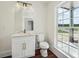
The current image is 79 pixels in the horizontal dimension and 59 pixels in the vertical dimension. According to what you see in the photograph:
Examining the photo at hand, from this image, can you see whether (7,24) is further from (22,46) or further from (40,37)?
(40,37)

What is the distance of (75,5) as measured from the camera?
2594 mm

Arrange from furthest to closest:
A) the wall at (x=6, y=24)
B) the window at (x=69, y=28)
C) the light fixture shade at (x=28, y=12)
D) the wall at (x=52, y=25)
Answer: the light fixture shade at (x=28, y=12)
the wall at (x=52, y=25)
the wall at (x=6, y=24)
the window at (x=69, y=28)

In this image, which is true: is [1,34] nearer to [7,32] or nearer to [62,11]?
[7,32]

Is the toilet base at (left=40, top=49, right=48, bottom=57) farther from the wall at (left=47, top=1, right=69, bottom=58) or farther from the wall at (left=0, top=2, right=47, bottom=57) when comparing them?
the wall at (left=0, top=2, right=47, bottom=57)

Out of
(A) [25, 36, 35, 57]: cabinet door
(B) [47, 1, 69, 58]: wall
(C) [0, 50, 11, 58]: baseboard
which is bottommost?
(C) [0, 50, 11, 58]: baseboard

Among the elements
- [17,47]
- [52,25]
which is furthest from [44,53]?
[52,25]

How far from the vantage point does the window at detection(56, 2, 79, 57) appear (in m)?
2.55

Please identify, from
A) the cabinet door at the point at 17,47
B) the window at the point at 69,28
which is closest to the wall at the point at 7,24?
the cabinet door at the point at 17,47

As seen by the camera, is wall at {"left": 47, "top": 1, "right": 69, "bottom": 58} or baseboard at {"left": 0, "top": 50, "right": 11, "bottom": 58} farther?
wall at {"left": 47, "top": 1, "right": 69, "bottom": 58}

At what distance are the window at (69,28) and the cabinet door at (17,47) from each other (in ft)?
4.42

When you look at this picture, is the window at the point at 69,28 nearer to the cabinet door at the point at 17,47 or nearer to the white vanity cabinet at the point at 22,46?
the white vanity cabinet at the point at 22,46

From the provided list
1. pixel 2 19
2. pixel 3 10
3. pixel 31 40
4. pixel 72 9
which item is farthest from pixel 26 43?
pixel 72 9

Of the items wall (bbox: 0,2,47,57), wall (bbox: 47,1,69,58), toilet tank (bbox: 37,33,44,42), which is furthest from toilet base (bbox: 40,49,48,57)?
wall (bbox: 0,2,47,57)

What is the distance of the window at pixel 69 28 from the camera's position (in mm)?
2549
